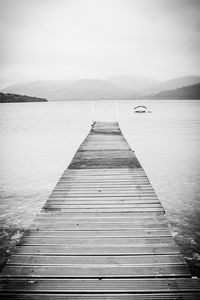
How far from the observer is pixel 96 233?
4.06 m

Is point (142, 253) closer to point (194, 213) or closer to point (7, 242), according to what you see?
point (7, 242)

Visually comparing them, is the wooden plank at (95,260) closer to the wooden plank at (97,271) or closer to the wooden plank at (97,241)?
the wooden plank at (97,271)

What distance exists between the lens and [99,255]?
3461mm

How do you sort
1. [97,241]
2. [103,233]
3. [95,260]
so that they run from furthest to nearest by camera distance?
[103,233] < [97,241] < [95,260]

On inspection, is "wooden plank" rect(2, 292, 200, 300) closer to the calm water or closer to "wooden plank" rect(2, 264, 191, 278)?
"wooden plank" rect(2, 264, 191, 278)

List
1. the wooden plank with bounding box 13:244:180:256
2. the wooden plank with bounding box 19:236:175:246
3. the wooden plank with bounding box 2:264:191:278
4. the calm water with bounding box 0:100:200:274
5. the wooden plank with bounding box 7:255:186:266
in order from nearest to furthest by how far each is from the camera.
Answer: the wooden plank with bounding box 2:264:191:278
the wooden plank with bounding box 7:255:186:266
the wooden plank with bounding box 13:244:180:256
the wooden plank with bounding box 19:236:175:246
the calm water with bounding box 0:100:200:274

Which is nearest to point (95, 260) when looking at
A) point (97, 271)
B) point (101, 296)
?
point (97, 271)

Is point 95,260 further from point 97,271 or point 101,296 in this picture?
point 101,296

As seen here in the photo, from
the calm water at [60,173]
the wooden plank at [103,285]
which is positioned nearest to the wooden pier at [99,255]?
the wooden plank at [103,285]

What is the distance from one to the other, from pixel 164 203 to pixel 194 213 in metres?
1.15

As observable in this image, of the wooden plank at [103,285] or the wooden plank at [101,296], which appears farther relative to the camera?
the wooden plank at [103,285]

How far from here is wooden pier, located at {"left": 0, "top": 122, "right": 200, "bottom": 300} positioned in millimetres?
2848

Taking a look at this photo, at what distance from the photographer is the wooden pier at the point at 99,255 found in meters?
2.85

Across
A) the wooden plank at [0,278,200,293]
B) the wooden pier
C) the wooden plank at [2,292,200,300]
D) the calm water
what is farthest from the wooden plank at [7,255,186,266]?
the calm water
